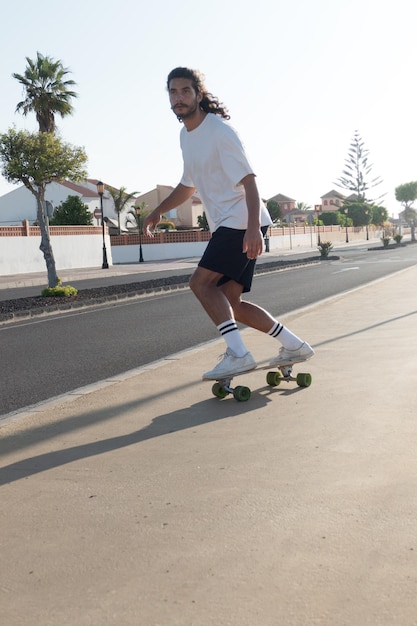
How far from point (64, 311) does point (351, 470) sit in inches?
508

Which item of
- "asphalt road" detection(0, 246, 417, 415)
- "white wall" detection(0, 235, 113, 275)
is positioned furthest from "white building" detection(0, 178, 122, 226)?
"asphalt road" detection(0, 246, 417, 415)

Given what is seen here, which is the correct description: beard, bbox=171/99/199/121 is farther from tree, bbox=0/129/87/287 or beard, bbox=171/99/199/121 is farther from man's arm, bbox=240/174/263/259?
tree, bbox=0/129/87/287

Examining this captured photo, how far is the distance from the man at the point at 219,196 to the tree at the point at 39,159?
19384 mm

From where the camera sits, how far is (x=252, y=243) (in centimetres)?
513

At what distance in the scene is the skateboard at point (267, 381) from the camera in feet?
17.4

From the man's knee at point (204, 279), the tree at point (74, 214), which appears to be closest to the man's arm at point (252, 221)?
the man's knee at point (204, 279)

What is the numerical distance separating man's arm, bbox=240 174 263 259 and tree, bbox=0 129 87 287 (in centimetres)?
1962

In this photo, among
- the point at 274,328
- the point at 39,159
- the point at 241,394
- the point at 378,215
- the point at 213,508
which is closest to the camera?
the point at 213,508

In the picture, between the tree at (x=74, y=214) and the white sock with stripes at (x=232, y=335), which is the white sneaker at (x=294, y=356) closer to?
the white sock with stripes at (x=232, y=335)

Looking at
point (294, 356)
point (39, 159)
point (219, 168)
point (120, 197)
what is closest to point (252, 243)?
point (219, 168)

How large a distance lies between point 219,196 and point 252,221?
0.99 ft

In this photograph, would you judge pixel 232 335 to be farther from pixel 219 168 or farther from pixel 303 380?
pixel 219 168

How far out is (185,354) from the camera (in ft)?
25.8

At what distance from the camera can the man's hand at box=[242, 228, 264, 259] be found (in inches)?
202
